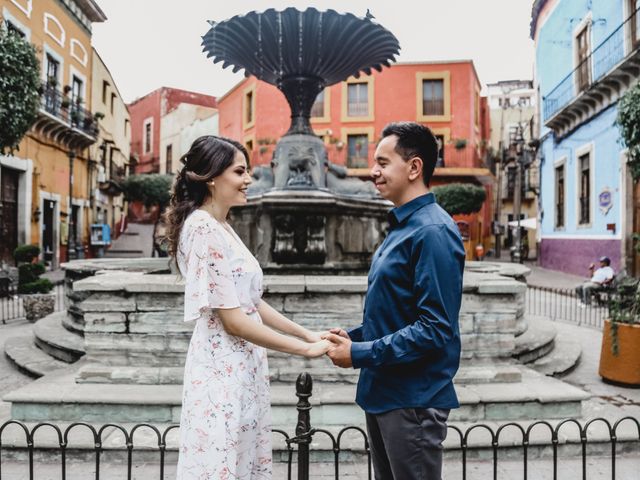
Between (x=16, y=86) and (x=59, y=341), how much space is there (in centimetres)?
610

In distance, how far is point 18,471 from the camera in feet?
11.4

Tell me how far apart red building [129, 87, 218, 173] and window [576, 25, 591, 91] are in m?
28.8

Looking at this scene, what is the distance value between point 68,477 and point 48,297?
6727 millimetres

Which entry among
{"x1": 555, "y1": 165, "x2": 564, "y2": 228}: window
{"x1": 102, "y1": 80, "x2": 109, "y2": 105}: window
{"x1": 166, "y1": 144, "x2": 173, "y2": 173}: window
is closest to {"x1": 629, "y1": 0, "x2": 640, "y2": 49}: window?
{"x1": 555, "y1": 165, "x2": 564, "y2": 228}: window

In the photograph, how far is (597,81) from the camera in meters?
15.5

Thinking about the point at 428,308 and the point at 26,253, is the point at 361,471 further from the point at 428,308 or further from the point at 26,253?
the point at 26,253

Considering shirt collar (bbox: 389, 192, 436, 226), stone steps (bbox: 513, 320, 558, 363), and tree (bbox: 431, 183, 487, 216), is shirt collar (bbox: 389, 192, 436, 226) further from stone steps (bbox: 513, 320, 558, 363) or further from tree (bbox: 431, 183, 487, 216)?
tree (bbox: 431, 183, 487, 216)

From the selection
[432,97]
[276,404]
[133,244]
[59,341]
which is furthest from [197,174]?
[432,97]

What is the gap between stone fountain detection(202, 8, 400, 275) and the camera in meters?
6.62

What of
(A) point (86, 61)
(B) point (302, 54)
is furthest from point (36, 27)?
(B) point (302, 54)

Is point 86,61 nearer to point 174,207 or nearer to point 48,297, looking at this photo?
point 48,297

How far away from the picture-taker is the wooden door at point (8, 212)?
1723 centimetres

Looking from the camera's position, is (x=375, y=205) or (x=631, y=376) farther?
(x=375, y=205)

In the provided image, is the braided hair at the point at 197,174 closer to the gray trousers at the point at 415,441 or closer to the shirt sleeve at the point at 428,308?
the shirt sleeve at the point at 428,308
